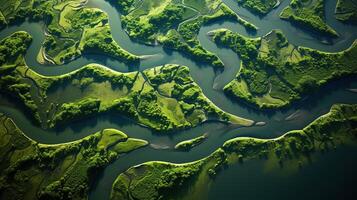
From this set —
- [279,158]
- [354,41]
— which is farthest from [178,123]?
[354,41]

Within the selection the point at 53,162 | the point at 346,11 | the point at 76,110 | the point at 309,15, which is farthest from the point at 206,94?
the point at 346,11

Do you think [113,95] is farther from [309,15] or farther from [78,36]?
[309,15]

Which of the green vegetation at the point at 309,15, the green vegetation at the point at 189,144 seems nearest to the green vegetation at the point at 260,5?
the green vegetation at the point at 309,15

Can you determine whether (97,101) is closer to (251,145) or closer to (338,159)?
(251,145)

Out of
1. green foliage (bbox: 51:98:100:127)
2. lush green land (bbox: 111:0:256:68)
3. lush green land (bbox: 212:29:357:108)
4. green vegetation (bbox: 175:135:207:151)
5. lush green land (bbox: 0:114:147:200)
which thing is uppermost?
lush green land (bbox: 111:0:256:68)

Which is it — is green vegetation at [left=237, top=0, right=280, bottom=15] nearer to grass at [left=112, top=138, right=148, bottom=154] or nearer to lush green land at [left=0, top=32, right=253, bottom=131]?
lush green land at [left=0, top=32, right=253, bottom=131]

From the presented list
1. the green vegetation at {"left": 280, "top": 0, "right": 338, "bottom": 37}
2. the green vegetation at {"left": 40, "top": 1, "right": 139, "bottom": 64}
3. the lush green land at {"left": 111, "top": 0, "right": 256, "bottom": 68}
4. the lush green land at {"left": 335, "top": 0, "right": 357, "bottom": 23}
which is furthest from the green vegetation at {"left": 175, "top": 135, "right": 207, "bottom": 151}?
the lush green land at {"left": 335, "top": 0, "right": 357, "bottom": 23}

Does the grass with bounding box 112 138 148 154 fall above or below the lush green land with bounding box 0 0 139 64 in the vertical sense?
below
